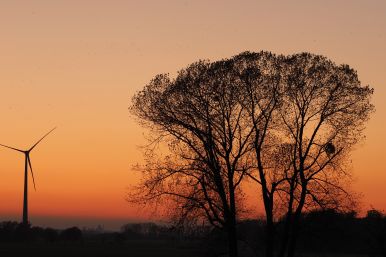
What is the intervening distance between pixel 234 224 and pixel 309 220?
485cm

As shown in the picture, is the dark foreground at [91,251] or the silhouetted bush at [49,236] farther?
the silhouetted bush at [49,236]

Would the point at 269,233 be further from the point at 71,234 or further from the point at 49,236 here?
the point at 71,234

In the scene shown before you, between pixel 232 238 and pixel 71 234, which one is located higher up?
pixel 71 234

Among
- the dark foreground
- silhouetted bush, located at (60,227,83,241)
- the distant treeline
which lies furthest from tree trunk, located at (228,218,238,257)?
silhouetted bush, located at (60,227,83,241)

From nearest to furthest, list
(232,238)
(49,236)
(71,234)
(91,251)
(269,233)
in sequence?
(269,233)
(232,238)
(91,251)
(49,236)
(71,234)

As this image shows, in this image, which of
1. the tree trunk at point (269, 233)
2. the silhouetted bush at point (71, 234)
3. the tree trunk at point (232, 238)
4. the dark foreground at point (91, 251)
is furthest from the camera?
the silhouetted bush at point (71, 234)

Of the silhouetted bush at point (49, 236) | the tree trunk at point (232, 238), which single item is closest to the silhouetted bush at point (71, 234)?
the silhouetted bush at point (49, 236)

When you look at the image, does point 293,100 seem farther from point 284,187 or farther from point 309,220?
point 309,220

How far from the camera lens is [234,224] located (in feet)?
131

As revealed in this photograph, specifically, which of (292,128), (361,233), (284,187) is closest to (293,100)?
(292,128)

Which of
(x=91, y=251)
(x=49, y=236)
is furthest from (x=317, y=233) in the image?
(x=49, y=236)

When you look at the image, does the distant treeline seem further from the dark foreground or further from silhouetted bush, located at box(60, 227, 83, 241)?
silhouetted bush, located at box(60, 227, 83, 241)

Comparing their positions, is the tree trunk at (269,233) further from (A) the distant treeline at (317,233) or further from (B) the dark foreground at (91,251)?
(B) the dark foreground at (91,251)

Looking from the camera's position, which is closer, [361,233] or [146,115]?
[146,115]
